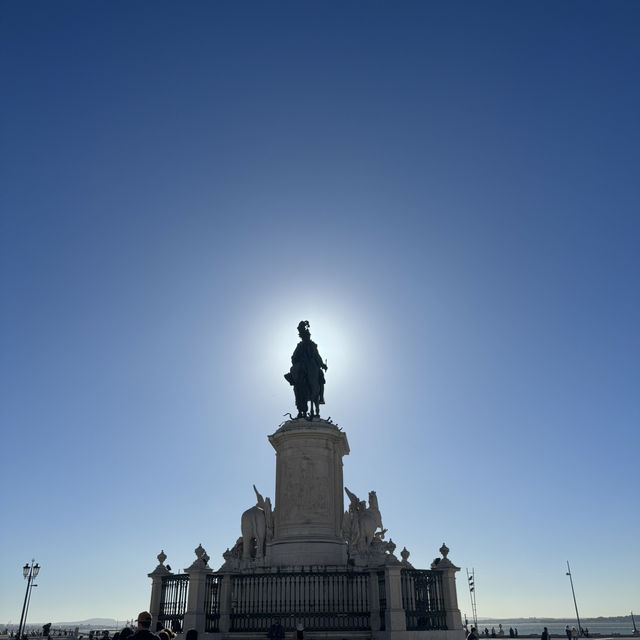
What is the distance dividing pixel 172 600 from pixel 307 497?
233 inches

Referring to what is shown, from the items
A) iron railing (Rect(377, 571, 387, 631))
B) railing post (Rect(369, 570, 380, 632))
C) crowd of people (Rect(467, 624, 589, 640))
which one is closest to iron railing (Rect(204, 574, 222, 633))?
railing post (Rect(369, 570, 380, 632))

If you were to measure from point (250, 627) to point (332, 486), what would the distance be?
19.9 feet

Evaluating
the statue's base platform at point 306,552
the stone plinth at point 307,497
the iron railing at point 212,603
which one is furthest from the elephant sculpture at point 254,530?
the iron railing at point 212,603

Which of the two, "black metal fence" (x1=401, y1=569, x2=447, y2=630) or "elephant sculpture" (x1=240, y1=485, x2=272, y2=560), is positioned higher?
"elephant sculpture" (x1=240, y1=485, x2=272, y2=560)

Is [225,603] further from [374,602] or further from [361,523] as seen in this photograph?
[361,523]

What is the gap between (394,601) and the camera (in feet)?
60.8

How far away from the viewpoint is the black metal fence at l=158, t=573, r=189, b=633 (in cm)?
2036

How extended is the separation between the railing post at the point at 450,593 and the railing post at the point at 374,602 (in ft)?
6.95

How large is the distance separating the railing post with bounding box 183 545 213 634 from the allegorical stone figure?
7617 mm

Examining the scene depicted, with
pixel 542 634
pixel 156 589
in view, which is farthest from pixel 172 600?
pixel 542 634

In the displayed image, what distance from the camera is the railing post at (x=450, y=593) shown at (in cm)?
1941

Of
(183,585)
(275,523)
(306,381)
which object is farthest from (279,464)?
(183,585)

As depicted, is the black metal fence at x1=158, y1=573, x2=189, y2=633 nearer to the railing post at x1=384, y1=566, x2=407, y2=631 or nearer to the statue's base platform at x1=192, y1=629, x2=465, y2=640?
the statue's base platform at x1=192, y1=629, x2=465, y2=640

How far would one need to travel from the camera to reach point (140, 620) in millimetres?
7648
